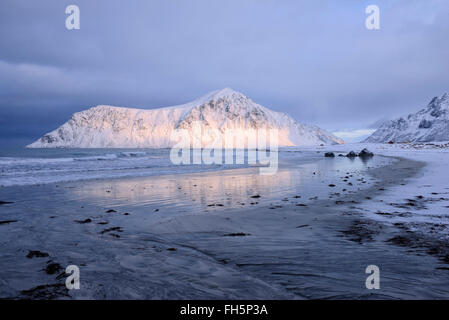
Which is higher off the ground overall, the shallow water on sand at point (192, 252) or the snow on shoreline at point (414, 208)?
the snow on shoreline at point (414, 208)

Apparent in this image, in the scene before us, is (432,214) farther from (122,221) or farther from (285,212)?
(122,221)

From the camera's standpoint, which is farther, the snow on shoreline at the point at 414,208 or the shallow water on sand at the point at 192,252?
the snow on shoreline at the point at 414,208

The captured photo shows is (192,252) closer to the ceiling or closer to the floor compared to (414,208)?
closer to the floor

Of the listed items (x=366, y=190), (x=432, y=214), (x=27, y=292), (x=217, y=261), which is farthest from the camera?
(x=366, y=190)

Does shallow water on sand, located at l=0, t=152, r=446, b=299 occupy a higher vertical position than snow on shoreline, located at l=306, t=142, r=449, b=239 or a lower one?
lower

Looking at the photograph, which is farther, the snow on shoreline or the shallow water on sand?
the snow on shoreline

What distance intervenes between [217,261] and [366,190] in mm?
9946

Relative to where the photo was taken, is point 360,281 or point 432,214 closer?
point 360,281

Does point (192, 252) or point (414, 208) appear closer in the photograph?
point (192, 252)

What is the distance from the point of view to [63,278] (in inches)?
156
